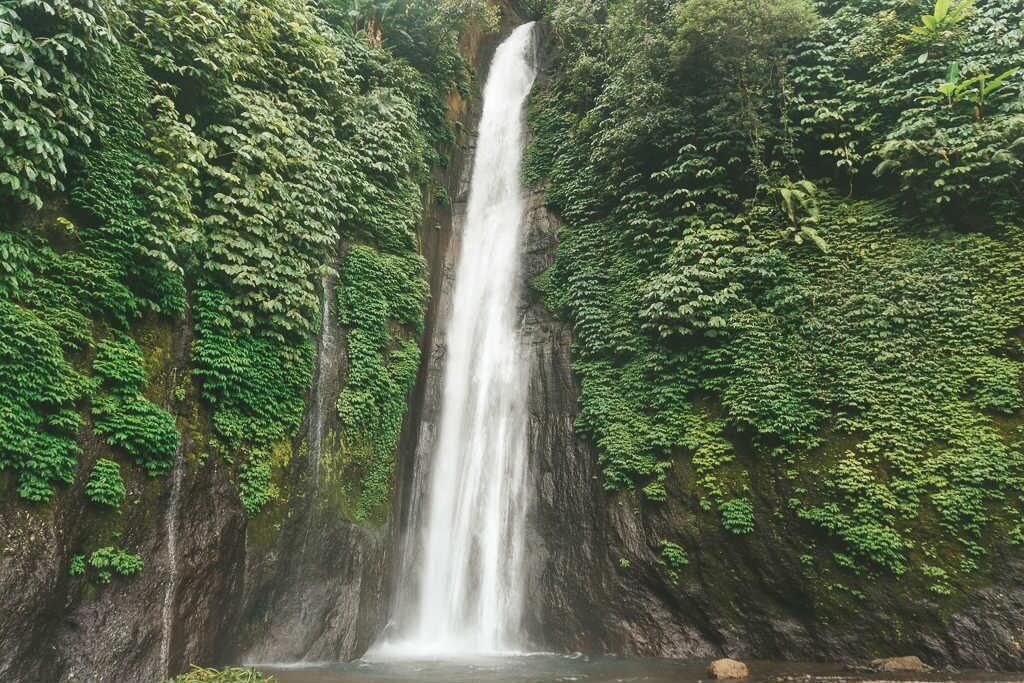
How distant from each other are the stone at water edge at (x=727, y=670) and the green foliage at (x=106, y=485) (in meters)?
8.33

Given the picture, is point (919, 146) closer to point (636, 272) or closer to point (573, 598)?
point (636, 272)

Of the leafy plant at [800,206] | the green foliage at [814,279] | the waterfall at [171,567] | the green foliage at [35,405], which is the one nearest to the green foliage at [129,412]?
the waterfall at [171,567]

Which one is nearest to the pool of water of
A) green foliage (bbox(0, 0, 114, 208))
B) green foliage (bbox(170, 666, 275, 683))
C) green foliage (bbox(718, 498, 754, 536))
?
green foliage (bbox(170, 666, 275, 683))

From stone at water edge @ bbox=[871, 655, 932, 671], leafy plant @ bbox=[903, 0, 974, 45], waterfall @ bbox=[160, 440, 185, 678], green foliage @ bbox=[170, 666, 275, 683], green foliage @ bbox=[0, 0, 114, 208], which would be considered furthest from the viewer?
leafy plant @ bbox=[903, 0, 974, 45]

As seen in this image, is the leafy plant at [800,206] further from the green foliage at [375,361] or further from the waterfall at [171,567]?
the waterfall at [171,567]

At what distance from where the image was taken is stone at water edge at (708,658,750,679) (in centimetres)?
773

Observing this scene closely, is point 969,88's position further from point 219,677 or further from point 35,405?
point 35,405

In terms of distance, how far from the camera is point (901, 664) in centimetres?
781

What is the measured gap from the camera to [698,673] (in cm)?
820

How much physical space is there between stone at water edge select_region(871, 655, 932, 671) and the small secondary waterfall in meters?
6.08

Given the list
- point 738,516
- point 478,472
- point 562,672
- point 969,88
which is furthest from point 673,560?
point 969,88

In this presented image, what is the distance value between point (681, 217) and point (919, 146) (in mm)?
4320

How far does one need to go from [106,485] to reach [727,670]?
862 cm

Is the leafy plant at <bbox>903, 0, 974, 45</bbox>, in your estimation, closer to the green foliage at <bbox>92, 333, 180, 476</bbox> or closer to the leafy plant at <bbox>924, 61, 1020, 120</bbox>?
the leafy plant at <bbox>924, 61, 1020, 120</bbox>
